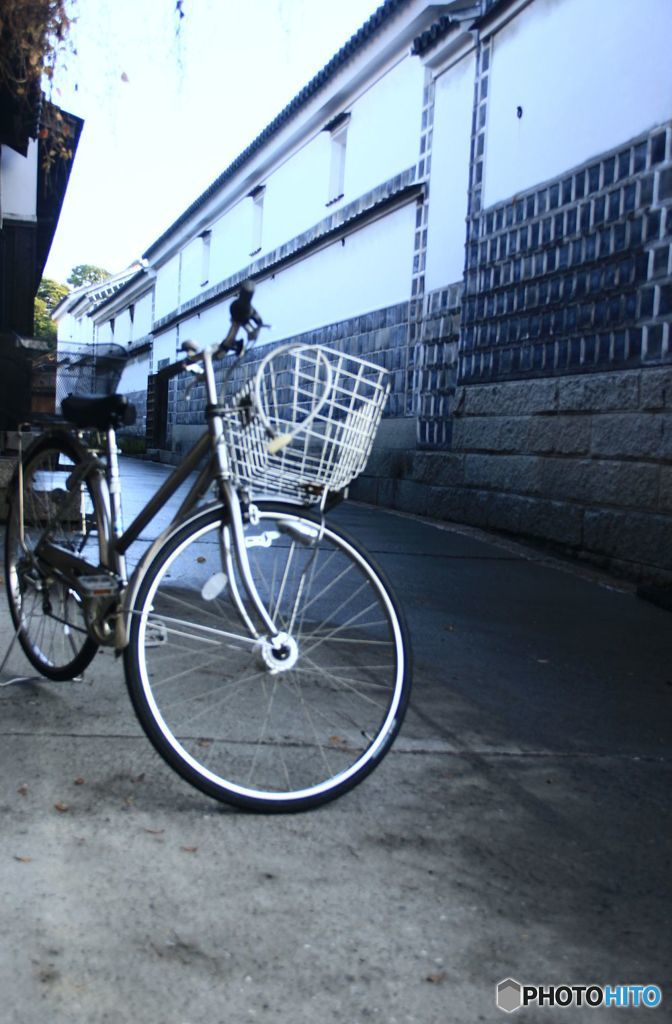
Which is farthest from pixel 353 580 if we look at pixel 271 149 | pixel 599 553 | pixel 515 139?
pixel 271 149

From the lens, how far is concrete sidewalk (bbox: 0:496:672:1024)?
5.86 feet

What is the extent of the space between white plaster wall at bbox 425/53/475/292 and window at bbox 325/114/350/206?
3.45 metres

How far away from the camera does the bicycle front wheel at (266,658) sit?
2463 millimetres

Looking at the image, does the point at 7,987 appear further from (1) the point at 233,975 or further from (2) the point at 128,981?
(1) the point at 233,975

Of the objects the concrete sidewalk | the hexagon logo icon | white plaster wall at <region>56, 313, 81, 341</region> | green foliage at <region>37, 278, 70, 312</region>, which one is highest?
green foliage at <region>37, 278, 70, 312</region>

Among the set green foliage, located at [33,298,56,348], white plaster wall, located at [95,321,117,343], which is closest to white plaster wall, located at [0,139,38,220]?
white plaster wall, located at [95,321,117,343]

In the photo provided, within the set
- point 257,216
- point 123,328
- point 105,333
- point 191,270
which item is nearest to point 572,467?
point 257,216

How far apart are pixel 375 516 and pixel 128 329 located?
78.5ft

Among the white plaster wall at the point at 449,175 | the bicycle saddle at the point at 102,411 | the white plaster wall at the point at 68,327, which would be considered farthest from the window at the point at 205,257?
the white plaster wall at the point at 68,327

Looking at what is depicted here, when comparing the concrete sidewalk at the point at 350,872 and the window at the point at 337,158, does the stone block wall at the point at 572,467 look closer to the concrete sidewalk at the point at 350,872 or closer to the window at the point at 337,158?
the concrete sidewalk at the point at 350,872

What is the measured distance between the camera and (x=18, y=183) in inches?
414

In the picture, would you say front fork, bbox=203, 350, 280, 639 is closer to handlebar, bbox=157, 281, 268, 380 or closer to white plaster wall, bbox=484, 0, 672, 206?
handlebar, bbox=157, 281, 268, 380

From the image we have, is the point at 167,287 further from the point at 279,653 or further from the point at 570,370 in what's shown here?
the point at 279,653

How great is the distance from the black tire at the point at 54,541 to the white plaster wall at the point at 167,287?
73.2 feet
